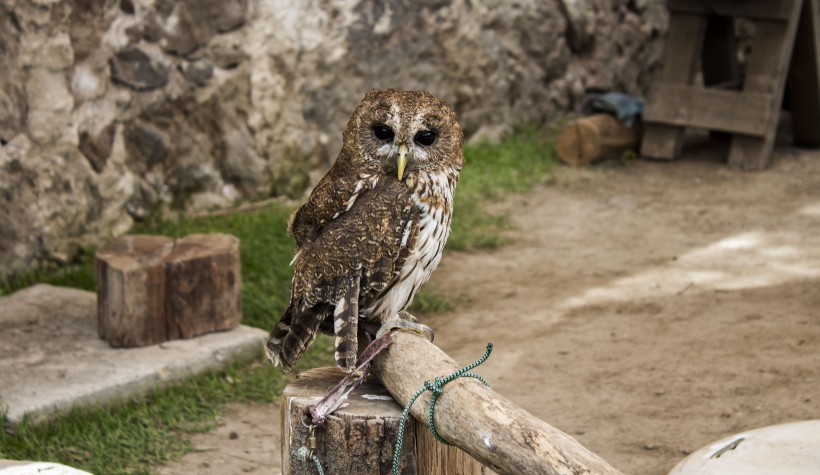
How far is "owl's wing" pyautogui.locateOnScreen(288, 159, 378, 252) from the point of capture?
268 centimetres

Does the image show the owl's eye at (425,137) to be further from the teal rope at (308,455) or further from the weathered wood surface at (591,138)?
the weathered wood surface at (591,138)

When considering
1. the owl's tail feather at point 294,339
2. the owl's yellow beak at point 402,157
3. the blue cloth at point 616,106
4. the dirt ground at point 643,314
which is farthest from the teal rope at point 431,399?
the blue cloth at point 616,106

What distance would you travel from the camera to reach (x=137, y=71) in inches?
220

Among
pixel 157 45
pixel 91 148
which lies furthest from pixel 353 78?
pixel 91 148

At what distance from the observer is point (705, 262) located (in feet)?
18.9

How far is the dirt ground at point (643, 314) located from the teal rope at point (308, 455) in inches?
52.1

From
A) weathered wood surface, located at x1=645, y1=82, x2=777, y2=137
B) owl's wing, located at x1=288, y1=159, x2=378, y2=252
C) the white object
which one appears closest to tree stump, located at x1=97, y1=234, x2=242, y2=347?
owl's wing, located at x1=288, y1=159, x2=378, y2=252

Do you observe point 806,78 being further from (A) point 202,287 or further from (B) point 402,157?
(B) point 402,157

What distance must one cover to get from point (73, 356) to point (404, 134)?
237 centimetres

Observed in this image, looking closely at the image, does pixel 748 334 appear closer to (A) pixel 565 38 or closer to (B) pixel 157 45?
(B) pixel 157 45

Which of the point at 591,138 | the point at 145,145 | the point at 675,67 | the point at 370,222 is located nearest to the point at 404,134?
the point at 370,222

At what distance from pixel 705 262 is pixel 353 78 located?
2.55m

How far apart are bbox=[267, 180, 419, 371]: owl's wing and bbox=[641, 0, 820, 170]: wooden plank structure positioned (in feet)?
17.6

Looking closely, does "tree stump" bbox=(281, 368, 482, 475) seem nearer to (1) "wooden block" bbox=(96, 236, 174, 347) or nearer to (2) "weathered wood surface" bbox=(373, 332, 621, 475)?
(2) "weathered wood surface" bbox=(373, 332, 621, 475)
